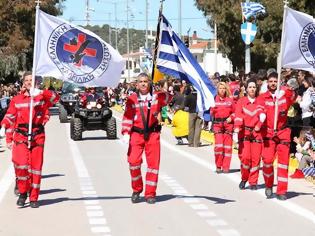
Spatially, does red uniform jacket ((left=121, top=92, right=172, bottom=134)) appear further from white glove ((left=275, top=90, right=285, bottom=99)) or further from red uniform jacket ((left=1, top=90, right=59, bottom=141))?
white glove ((left=275, top=90, right=285, bottom=99))

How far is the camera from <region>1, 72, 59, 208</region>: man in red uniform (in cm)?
1058

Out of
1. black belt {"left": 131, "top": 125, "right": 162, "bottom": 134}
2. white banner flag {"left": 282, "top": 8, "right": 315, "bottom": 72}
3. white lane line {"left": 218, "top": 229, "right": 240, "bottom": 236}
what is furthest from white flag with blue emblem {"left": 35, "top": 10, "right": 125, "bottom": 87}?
white lane line {"left": 218, "top": 229, "right": 240, "bottom": 236}

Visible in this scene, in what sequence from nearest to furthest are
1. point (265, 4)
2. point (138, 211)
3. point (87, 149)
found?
1. point (138, 211)
2. point (87, 149)
3. point (265, 4)

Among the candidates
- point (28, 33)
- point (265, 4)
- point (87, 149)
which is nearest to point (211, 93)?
point (87, 149)

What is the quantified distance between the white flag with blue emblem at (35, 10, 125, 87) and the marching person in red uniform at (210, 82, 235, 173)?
4244mm

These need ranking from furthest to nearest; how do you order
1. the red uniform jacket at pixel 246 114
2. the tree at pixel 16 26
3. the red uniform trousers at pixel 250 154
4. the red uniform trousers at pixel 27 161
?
the tree at pixel 16 26
the red uniform jacket at pixel 246 114
the red uniform trousers at pixel 250 154
the red uniform trousers at pixel 27 161

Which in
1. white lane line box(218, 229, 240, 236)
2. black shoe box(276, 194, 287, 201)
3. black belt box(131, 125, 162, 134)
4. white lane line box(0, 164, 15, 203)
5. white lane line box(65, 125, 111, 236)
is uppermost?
black belt box(131, 125, 162, 134)

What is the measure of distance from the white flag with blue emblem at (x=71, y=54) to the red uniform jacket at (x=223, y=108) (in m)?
4.41

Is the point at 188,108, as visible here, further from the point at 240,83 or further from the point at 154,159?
the point at 154,159

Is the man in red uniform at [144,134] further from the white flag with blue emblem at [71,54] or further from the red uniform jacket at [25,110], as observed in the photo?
the red uniform jacket at [25,110]

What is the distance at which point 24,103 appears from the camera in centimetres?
1066

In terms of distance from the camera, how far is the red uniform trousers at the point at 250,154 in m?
12.0

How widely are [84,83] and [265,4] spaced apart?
28.8 m

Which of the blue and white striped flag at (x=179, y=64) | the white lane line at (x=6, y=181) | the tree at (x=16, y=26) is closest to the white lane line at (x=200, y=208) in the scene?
the blue and white striped flag at (x=179, y=64)
